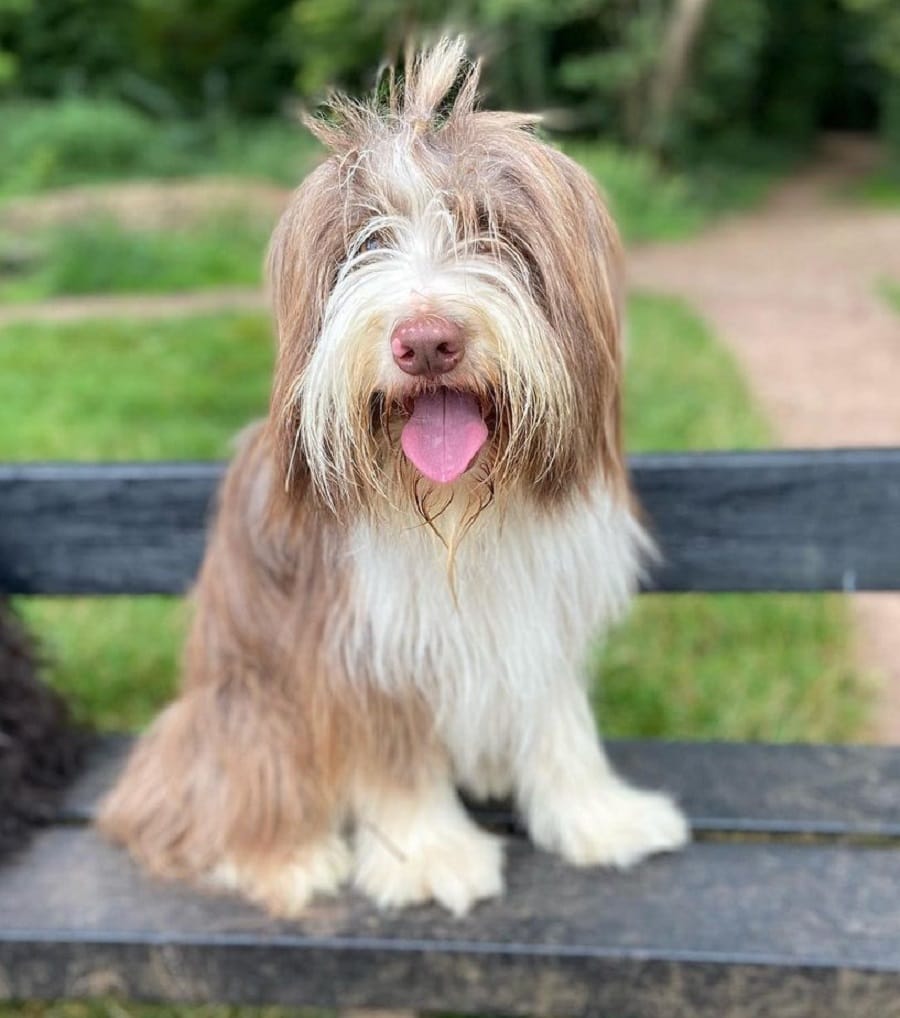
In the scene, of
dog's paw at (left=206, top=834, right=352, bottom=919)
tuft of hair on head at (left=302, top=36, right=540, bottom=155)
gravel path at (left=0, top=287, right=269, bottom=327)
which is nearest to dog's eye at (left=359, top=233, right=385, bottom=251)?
tuft of hair on head at (left=302, top=36, right=540, bottom=155)

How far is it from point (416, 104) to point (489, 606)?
29.2 inches

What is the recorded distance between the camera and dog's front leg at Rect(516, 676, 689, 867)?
1.93 m

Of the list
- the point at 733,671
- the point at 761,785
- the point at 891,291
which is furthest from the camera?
the point at 891,291

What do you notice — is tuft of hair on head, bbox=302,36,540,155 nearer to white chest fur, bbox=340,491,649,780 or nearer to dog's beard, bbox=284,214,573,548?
dog's beard, bbox=284,214,573,548

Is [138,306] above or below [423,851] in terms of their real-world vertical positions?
above

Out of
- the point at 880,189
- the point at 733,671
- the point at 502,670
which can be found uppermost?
the point at 880,189

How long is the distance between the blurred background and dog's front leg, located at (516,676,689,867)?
3.00 feet

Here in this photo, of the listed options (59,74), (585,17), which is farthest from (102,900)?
(59,74)

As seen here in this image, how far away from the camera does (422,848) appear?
1.89 metres

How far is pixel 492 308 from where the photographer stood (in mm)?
1387

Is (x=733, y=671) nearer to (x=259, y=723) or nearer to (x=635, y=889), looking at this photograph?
(x=635, y=889)

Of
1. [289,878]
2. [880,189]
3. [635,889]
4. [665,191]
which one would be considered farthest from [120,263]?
[880,189]

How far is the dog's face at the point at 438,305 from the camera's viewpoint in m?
1.39

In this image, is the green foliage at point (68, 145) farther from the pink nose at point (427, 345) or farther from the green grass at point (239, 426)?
the pink nose at point (427, 345)
